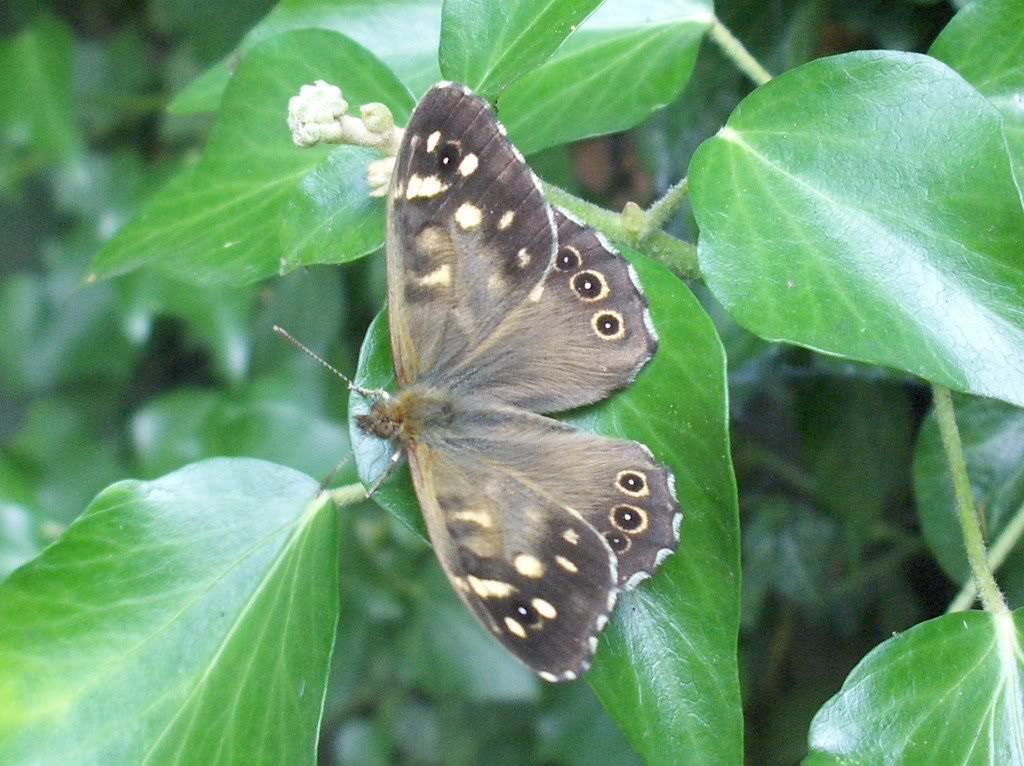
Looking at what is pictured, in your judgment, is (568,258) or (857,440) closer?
(568,258)

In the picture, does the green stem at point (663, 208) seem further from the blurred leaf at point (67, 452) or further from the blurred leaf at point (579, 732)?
the blurred leaf at point (67, 452)

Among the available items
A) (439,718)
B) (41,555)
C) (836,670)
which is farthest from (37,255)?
(836,670)

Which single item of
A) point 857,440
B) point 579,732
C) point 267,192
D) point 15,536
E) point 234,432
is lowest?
point 579,732

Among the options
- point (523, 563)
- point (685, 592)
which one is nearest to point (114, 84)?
point (523, 563)

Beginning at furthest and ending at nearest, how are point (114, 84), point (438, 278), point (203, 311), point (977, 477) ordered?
point (114, 84), point (203, 311), point (977, 477), point (438, 278)

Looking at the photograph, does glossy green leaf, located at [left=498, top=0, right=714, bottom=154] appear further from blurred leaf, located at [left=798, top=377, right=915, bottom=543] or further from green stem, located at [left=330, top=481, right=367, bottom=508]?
blurred leaf, located at [left=798, top=377, right=915, bottom=543]

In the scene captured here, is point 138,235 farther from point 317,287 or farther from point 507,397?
point 317,287

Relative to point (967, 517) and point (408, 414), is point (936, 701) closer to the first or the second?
point (967, 517)
